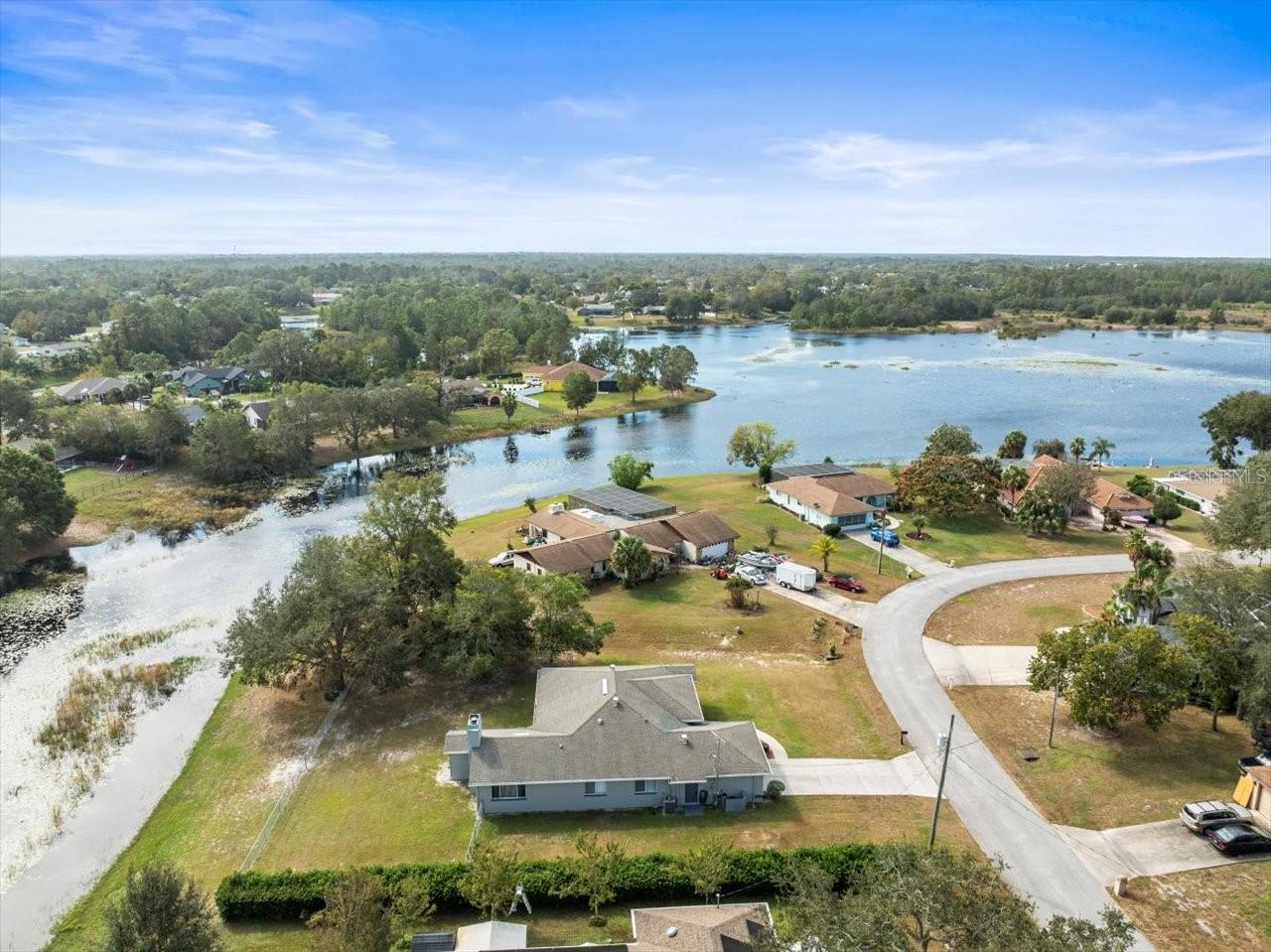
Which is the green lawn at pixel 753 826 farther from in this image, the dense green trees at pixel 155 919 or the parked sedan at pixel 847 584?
the parked sedan at pixel 847 584

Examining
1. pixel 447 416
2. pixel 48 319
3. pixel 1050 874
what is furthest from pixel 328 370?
pixel 1050 874

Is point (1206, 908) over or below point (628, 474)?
below

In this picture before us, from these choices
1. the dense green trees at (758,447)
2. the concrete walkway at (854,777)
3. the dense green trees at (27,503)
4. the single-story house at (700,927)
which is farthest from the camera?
the dense green trees at (758,447)

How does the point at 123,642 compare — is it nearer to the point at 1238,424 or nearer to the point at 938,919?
the point at 938,919

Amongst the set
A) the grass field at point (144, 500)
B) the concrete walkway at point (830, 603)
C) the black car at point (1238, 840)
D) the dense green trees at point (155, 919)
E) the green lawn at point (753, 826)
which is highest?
the dense green trees at point (155, 919)

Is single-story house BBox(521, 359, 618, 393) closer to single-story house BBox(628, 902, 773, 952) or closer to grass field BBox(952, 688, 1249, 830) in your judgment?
grass field BBox(952, 688, 1249, 830)

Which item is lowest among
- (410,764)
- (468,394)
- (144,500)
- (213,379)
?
(144,500)

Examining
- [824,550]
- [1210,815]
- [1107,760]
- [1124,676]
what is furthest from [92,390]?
[1210,815]

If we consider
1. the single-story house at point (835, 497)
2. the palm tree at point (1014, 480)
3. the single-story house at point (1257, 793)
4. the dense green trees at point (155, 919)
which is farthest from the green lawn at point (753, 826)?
the palm tree at point (1014, 480)

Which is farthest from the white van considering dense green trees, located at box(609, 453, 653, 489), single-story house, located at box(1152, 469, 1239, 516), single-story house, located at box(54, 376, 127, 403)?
single-story house, located at box(54, 376, 127, 403)
